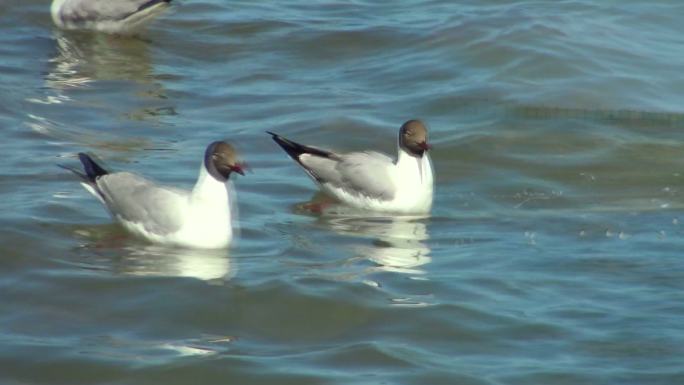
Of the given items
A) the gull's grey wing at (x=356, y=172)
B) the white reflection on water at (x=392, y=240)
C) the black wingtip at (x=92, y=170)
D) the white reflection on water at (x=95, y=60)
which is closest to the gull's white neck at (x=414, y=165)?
the gull's grey wing at (x=356, y=172)

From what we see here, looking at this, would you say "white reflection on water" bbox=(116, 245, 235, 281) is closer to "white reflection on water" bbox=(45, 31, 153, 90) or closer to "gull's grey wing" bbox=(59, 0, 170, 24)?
"white reflection on water" bbox=(45, 31, 153, 90)

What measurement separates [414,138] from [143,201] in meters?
2.30

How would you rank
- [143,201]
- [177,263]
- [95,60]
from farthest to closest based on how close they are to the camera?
1. [95,60]
2. [143,201]
3. [177,263]

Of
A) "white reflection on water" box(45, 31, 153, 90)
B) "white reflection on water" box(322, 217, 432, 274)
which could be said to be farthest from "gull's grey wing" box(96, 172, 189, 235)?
"white reflection on water" box(45, 31, 153, 90)

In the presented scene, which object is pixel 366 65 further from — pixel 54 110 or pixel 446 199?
pixel 446 199

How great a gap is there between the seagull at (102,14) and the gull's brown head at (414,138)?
284 inches

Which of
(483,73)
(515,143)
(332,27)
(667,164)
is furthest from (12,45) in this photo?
(667,164)

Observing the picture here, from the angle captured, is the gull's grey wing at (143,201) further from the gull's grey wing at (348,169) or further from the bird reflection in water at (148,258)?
the gull's grey wing at (348,169)

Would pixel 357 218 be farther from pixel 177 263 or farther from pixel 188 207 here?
pixel 177 263

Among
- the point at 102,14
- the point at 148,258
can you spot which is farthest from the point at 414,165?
the point at 102,14

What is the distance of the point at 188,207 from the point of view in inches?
389

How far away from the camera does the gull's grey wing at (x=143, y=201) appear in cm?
989

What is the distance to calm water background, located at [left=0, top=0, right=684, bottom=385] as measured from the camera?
8.02 m

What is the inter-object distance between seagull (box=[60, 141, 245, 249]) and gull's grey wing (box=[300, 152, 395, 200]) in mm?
1511
